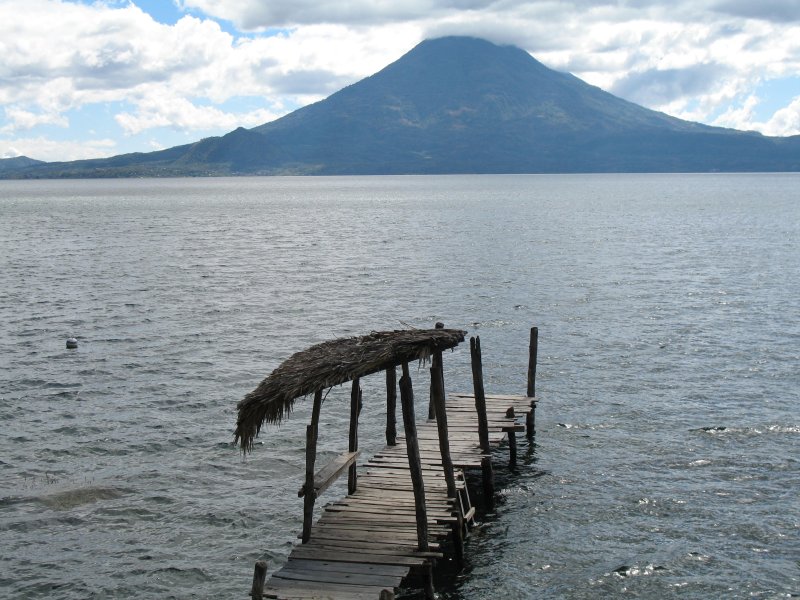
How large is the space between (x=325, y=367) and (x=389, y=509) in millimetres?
3853

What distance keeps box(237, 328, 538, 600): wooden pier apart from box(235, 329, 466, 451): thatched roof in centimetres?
5

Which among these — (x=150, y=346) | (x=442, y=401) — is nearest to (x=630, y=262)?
(x=150, y=346)

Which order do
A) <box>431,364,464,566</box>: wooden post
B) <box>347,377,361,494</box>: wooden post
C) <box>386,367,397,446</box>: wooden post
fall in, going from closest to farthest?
<box>431,364,464,566</box>: wooden post, <box>347,377,361,494</box>: wooden post, <box>386,367,397,446</box>: wooden post

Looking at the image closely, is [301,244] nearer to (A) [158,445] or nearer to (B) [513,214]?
(B) [513,214]

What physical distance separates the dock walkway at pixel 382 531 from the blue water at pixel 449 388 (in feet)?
4.72

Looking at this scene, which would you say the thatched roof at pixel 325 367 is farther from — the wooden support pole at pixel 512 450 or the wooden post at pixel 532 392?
the wooden post at pixel 532 392

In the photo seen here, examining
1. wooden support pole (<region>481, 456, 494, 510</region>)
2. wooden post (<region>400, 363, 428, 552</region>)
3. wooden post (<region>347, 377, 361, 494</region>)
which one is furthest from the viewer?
wooden support pole (<region>481, 456, 494, 510</region>)

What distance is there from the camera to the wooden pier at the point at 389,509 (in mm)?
15742

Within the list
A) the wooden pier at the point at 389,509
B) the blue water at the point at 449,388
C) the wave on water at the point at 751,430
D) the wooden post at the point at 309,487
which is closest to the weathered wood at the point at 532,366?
the blue water at the point at 449,388

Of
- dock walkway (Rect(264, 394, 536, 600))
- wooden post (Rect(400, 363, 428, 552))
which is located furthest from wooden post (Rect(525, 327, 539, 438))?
wooden post (Rect(400, 363, 428, 552))

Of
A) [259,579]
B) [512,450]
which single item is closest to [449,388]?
[512,450]

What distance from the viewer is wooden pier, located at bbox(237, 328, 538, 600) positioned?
1574cm

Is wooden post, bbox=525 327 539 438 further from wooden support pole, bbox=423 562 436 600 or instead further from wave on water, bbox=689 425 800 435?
wooden support pole, bbox=423 562 436 600

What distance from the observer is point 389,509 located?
1880cm
